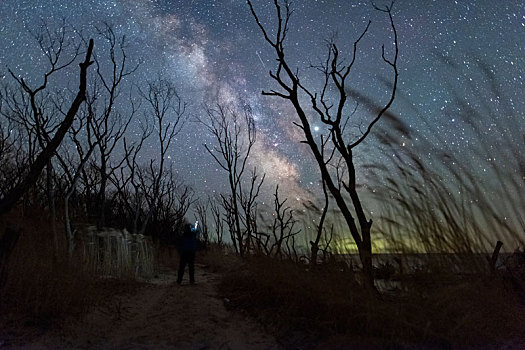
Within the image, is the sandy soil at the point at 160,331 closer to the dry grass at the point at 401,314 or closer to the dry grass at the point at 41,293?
the dry grass at the point at 41,293

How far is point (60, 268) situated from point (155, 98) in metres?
16.3

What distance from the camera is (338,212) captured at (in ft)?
18.0

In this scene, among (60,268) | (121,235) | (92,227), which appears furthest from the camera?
(121,235)

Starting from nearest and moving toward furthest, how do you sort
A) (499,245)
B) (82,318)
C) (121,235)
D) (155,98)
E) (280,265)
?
(499,245), (82,318), (280,265), (121,235), (155,98)

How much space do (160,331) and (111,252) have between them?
847 cm

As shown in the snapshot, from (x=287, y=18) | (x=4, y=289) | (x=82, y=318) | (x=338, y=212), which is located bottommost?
(x=82, y=318)

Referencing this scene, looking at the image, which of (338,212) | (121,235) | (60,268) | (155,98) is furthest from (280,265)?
(155,98)

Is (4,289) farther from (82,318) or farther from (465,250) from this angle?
(465,250)

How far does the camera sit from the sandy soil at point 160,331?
14.0 ft

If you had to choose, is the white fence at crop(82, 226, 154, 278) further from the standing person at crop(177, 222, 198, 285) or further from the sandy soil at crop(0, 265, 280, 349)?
the sandy soil at crop(0, 265, 280, 349)

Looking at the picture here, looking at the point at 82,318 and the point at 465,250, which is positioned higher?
the point at 465,250

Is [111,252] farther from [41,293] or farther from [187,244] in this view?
→ [41,293]

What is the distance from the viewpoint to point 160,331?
190 inches

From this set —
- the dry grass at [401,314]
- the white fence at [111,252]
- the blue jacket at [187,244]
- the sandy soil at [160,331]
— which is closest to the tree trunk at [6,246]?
the sandy soil at [160,331]
